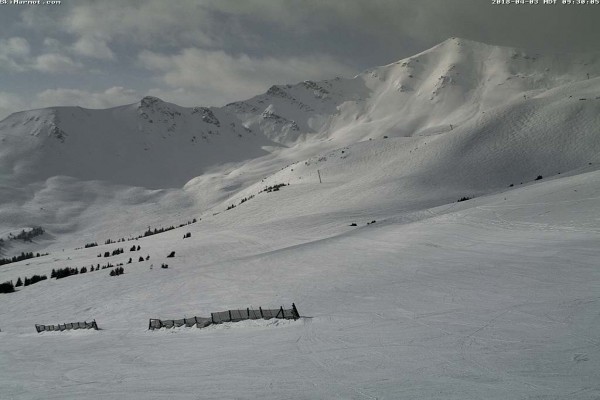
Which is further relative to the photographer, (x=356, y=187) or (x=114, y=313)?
(x=356, y=187)

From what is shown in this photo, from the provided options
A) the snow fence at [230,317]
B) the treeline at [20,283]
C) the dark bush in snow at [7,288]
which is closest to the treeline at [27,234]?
the treeline at [20,283]

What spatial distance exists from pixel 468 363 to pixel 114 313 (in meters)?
16.0

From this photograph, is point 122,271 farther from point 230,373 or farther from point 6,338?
point 230,373

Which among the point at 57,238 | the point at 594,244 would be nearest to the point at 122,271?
the point at 594,244

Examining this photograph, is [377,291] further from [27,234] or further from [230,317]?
[27,234]

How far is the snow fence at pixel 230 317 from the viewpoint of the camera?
1281cm

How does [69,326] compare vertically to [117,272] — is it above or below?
below

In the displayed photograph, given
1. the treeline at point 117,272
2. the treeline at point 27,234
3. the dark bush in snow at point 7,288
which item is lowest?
the treeline at point 117,272

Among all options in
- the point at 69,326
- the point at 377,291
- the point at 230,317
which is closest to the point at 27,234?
the point at 69,326

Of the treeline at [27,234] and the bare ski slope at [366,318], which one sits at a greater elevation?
the treeline at [27,234]

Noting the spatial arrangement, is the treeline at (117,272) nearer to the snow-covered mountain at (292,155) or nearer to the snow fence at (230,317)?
the snow fence at (230,317)

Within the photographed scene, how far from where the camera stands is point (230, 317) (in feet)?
43.6

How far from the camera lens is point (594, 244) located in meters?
15.9

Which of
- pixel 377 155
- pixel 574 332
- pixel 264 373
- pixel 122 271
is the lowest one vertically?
pixel 574 332
